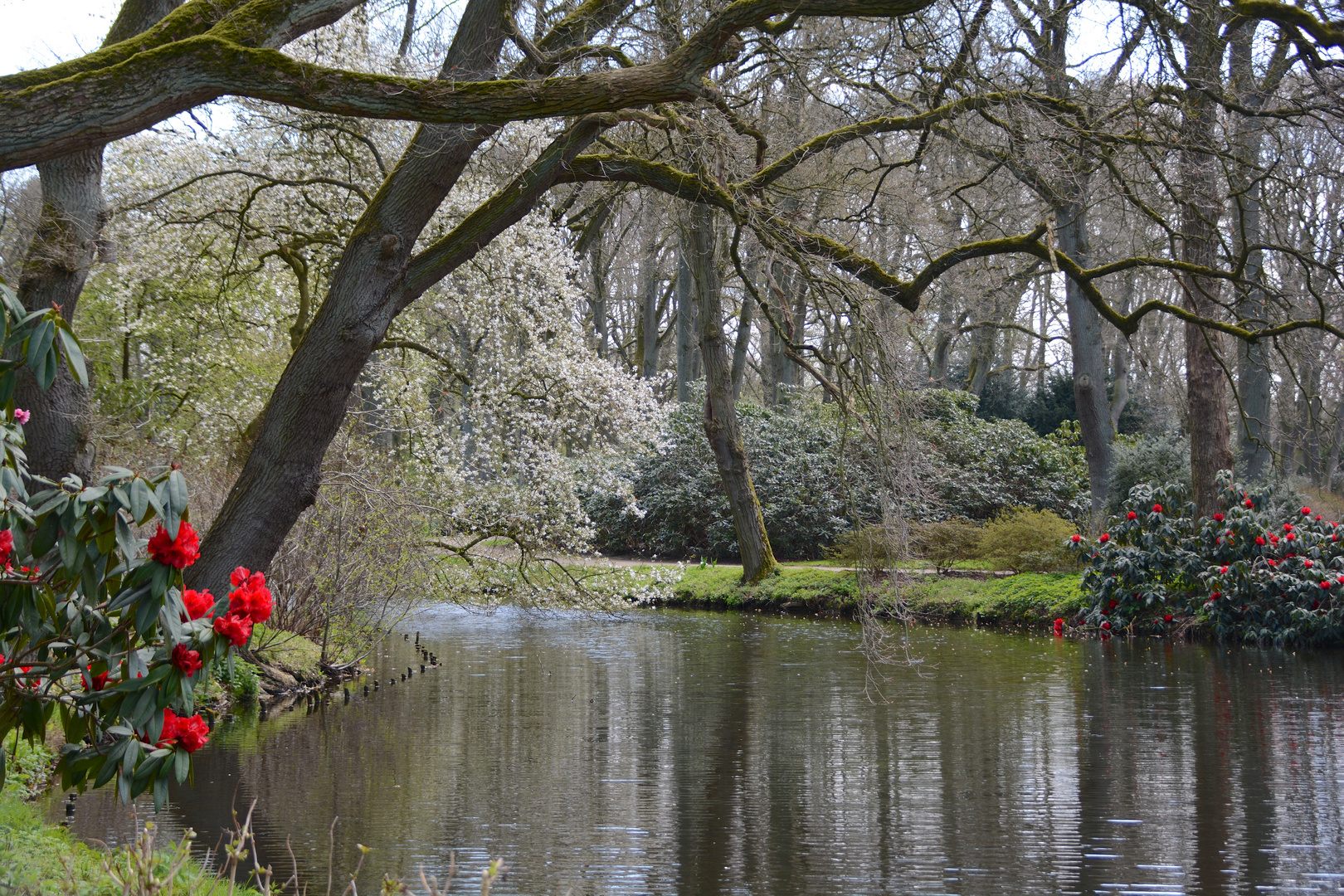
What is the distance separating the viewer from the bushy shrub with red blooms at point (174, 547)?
3234 mm

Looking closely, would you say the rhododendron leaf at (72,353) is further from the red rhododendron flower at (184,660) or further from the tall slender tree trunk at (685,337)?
the tall slender tree trunk at (685,337)

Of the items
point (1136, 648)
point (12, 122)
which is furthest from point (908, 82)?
point (12, 122)

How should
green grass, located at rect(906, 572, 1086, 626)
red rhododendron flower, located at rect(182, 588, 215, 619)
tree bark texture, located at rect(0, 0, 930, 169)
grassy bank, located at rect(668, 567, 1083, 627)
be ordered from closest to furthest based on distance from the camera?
red rhododendron flower, located at rect(182, 588, 215, 619)
tree bark texture, located at rect(0, 0, 930, 169)
green grass, located at rect(906, 572, 1086, 626)
grassy bank, located at rect(668, 567, 1083, 627)

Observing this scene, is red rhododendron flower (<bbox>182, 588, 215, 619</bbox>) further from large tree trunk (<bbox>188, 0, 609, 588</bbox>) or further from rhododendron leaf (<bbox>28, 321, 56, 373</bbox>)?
large tree trunk (<bbox>188, 0, 609, 588</bbox>)

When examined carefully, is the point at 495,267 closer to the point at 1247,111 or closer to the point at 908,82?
the point at 908,82

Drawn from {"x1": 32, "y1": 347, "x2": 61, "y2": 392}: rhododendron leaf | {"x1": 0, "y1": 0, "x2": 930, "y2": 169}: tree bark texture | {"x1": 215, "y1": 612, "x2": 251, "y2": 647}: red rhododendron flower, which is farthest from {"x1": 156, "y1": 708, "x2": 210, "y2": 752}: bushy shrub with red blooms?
{"x1": 0, "y1": 0, "x2": 930, "y2": 169}: tree bark texture

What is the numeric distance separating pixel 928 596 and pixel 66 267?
1276 centimetres

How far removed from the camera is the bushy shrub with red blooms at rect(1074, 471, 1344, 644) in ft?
42.2

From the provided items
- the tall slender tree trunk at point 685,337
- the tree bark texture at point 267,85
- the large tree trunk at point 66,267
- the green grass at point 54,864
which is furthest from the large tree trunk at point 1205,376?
the tall slender tree trunk at point 685,337

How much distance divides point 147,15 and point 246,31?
2012 mm

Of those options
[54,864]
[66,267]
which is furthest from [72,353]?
[66,267]

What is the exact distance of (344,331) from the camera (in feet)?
23.0

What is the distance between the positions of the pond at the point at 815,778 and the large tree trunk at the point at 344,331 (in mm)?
1771

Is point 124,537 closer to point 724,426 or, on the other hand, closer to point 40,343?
point 40,343
